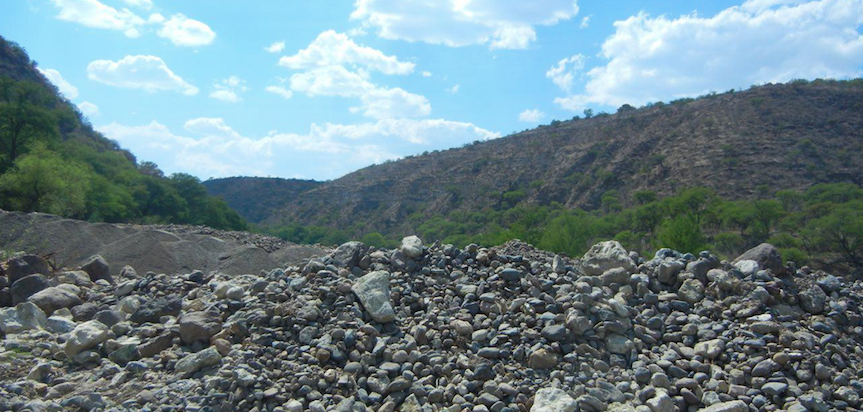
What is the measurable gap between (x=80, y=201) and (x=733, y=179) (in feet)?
126

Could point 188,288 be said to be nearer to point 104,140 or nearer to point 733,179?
point 733,179

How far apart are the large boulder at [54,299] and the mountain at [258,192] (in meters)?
70.8

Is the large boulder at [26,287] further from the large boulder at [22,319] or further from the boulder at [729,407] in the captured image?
the boulder at [729,407]

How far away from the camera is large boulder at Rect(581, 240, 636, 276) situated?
6.89m

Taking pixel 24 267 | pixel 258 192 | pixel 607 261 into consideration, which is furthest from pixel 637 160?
pixel 258 192

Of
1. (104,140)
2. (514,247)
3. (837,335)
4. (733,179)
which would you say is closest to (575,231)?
(733,179)

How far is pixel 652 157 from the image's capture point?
46281 mm

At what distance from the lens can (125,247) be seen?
13211 millimetres

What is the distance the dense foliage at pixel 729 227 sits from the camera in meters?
25.9

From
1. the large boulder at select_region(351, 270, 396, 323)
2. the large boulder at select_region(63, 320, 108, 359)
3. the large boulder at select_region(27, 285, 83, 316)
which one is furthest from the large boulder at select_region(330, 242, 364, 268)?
the large boulder at select_region(27, 285, 83, 316)

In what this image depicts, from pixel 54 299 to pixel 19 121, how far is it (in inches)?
986

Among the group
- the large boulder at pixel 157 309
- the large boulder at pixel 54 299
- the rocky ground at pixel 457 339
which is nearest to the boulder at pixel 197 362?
the rocky ground at pixel 457 339

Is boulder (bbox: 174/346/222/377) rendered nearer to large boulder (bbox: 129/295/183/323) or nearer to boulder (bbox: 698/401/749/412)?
large boulder (bbox: 129/295/183/323)

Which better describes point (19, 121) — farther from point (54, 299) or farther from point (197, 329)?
point (197, 329)
